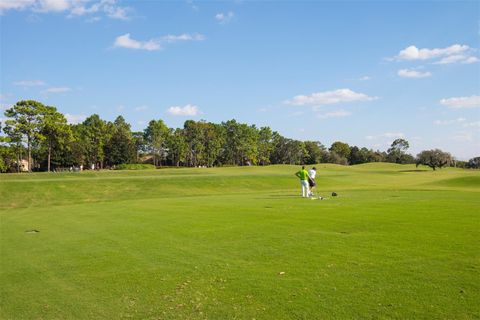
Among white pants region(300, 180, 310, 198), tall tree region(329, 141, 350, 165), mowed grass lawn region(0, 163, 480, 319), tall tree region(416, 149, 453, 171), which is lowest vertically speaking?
mowed grass lawn region(0, 163, 480, 319)

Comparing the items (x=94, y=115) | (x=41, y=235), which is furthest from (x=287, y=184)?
(x=94, y=115)

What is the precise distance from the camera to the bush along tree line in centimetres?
7862

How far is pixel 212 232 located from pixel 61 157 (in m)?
103

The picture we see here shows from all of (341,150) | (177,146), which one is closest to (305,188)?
(177,146)

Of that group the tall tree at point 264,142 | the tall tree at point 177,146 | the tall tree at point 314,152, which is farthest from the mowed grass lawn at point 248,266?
the tall tree at point 314,152

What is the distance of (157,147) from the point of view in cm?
13675

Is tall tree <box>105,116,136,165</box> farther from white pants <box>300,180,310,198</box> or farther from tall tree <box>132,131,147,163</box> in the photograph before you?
white pants <box>300,180,310,198</box>

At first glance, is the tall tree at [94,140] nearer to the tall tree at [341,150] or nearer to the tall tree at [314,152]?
the tall tree at [314,152]

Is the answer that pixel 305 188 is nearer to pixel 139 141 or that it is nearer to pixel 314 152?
pixel 139 141

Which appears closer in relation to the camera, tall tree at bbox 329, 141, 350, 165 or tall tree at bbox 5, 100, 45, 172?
tall tree at bbox 5, 100, 45, 172

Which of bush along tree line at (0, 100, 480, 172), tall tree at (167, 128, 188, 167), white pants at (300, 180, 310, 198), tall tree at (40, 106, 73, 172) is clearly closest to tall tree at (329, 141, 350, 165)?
bush along tree line at (0, 100, 480, 172)

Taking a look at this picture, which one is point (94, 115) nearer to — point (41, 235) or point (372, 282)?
point (41, 235)

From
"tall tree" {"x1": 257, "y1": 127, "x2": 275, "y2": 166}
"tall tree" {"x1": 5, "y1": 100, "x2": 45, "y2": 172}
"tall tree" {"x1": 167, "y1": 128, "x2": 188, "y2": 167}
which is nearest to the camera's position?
"tall tree" {"x1": 5, "y1": 100, "x2": 45, "y2": 172}

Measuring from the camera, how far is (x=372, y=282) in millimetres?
8492
